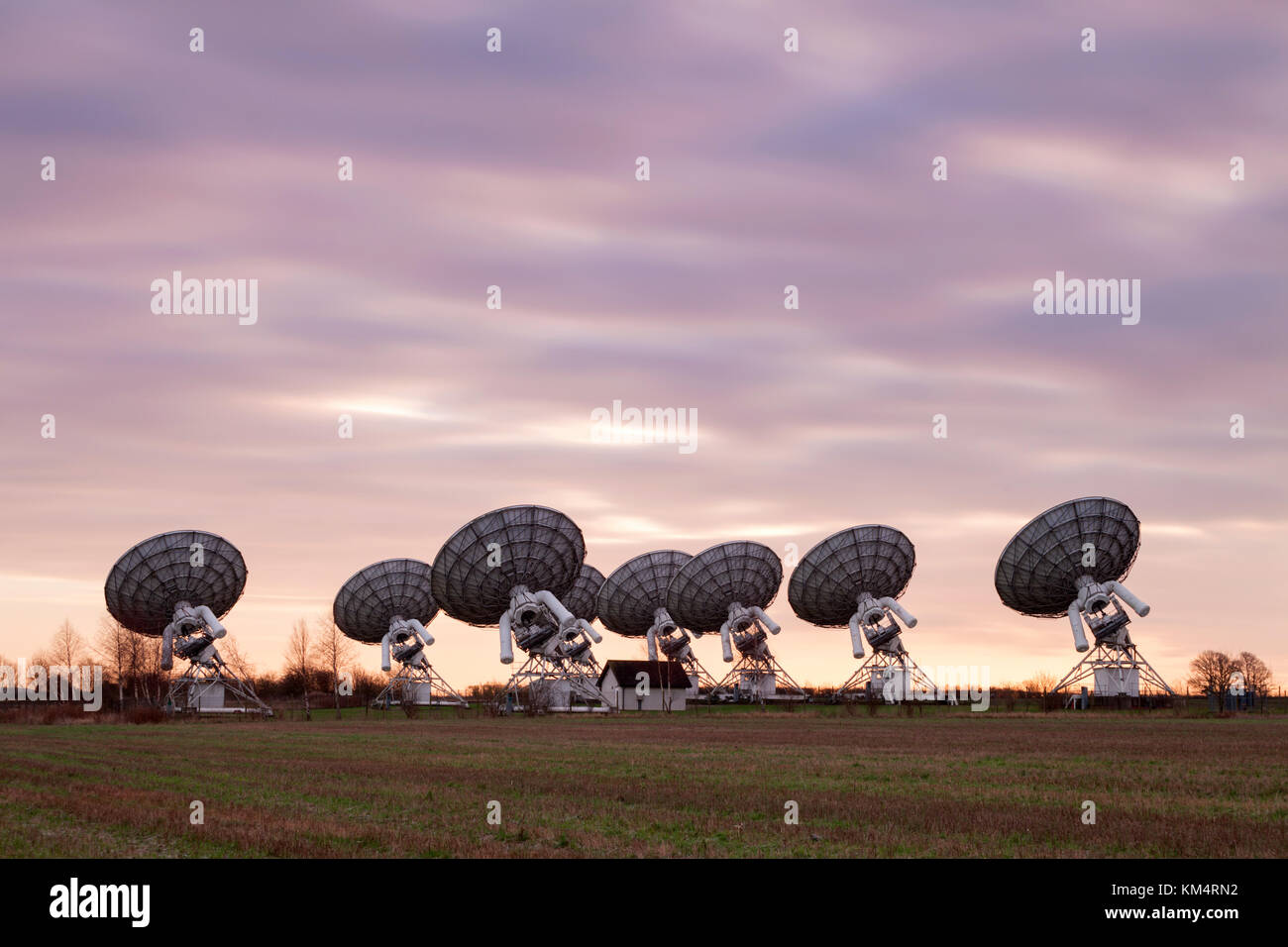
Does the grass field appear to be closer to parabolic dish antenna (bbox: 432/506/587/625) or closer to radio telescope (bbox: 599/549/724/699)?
parabolic dish antenna (bbox: 432/506/587/625)

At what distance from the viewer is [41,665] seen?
174375 mm

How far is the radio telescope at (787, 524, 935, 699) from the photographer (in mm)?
102125

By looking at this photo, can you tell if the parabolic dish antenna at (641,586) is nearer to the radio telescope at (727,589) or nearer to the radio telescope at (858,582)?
the radio telescope at (727,589)

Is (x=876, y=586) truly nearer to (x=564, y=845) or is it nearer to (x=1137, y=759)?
(x=1137, y=759)

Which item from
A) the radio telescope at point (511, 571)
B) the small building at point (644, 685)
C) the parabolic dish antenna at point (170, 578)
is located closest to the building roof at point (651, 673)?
the small building at point (644, 685)

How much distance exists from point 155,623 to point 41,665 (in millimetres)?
84060

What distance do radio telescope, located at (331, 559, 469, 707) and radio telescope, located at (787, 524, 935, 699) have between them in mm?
36134

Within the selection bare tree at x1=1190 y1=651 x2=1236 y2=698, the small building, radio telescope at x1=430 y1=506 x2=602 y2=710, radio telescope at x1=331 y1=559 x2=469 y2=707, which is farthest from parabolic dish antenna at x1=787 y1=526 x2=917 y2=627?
bare tree at x1=1190 y1=651 x2=1236 y2=698

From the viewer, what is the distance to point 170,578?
100938 millimetres

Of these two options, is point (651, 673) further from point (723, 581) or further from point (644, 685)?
point (723, 581)
